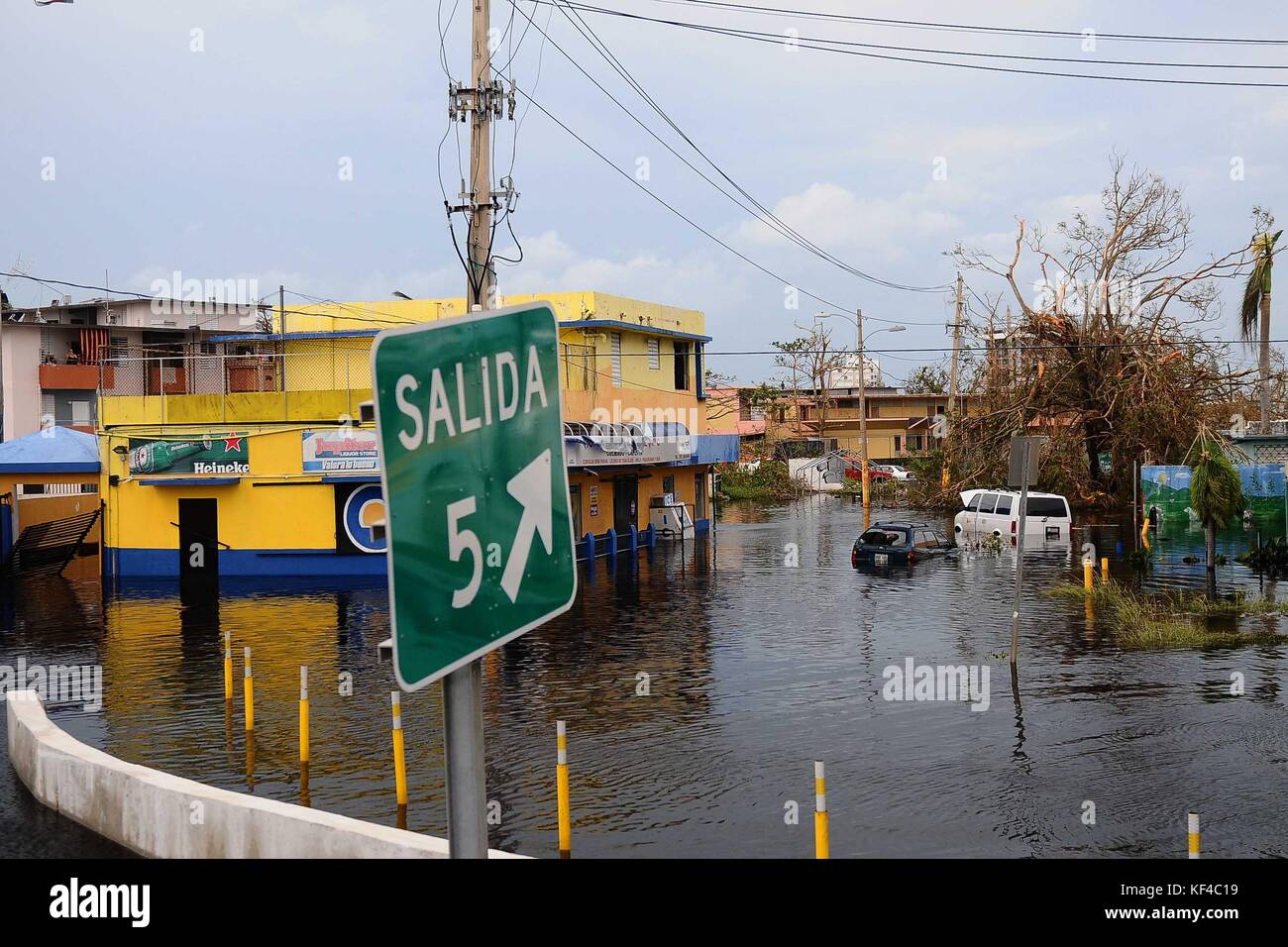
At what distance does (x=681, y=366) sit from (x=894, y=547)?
1671cm

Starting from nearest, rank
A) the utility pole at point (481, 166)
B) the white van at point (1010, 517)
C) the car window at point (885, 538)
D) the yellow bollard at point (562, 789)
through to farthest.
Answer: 1. the yellow bollard at point (562, 789)
2. the utility pole at point (481, 166)
3. the car window at point (885, 538)
4. the white van at point (1010, 517)

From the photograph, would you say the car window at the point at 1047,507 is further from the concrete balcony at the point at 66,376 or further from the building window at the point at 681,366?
the concrete balcony at the point at 66,376

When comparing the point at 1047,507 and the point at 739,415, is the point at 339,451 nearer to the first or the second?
the point at 1047,507

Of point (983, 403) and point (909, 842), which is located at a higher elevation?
point (983, 403)

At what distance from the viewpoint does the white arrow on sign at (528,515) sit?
3.75 m

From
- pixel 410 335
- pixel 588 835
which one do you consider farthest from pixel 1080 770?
pixel 410 335

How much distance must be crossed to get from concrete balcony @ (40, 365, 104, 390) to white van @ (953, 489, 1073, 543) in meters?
38.2

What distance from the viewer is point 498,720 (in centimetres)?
1541

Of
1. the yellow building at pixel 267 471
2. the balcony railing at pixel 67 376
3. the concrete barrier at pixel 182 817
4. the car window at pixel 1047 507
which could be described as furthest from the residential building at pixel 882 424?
the concrete barrier at pixel 182 817

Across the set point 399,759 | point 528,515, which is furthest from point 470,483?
point 399,759

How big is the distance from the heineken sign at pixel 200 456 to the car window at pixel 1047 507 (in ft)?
80.2

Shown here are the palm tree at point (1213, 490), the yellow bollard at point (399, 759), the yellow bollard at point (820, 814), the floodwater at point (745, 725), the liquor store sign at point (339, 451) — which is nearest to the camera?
the yellow bollard at point (820, 814)

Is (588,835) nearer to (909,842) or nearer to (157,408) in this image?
(909,842)

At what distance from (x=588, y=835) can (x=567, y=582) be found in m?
7.18
